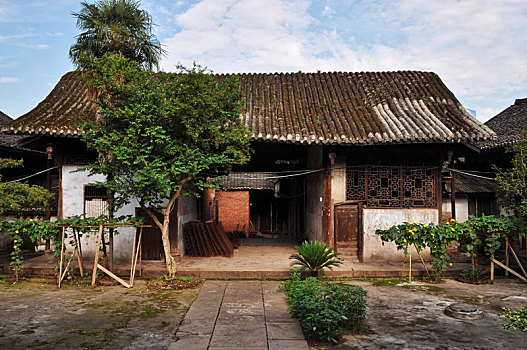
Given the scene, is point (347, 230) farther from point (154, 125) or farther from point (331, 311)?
point (154, 125)

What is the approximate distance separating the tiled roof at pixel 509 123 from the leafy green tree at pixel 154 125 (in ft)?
32.6

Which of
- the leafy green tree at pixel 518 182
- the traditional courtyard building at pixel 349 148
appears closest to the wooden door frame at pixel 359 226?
the traditional courtyard building at pixel 349 148

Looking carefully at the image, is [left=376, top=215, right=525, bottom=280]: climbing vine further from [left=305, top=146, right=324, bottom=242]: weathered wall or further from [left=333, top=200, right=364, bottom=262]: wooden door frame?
[left=305, top=146, right=324, bottom=242]: weathered wall

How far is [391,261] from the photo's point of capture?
402 inches

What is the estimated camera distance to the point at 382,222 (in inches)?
399

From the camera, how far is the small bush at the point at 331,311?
5133 millimetres

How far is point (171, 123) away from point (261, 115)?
359 centimetres

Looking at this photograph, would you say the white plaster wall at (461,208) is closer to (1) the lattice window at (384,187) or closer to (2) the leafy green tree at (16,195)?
(1) the lattice window at (384,187)

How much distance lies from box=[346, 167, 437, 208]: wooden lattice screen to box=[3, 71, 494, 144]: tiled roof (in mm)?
1247

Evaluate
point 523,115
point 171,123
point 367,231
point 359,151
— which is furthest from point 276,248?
point 523,115

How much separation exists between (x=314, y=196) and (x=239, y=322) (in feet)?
21.6

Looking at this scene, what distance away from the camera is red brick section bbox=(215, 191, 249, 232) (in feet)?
66.0

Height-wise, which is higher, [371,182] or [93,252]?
[371,182]

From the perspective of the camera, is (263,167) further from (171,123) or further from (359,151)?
(171,123)
